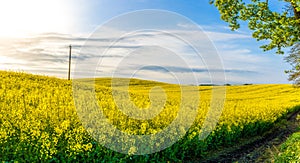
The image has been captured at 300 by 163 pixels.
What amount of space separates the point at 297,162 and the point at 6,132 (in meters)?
10.0

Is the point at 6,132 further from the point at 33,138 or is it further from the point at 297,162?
A: the point at 297,162

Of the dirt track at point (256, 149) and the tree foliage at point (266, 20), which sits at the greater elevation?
the tree foliage at point (266, 20)

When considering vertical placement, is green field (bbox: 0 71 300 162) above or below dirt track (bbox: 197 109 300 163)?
above

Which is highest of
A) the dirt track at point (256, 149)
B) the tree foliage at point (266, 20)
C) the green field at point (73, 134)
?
the tree foliage at point (266, 20)

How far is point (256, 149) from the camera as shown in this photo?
19.1 m

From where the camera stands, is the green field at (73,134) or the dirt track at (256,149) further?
the dirt track at (256,149)

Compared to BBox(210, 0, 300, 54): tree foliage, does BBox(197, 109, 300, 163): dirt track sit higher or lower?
lower

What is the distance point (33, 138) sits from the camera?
10453 mm

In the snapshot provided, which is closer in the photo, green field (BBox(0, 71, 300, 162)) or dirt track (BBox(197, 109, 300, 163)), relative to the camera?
green field (BBox(0, 71, 300, 162))

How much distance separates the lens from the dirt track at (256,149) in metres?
16.4

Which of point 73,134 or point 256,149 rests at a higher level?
point 73,134

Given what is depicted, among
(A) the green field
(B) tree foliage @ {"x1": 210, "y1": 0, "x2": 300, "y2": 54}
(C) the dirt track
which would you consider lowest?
(C) the dirt track

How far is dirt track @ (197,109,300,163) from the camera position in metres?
16.4

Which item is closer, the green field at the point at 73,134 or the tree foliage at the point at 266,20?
the green field at the point at 73,134
